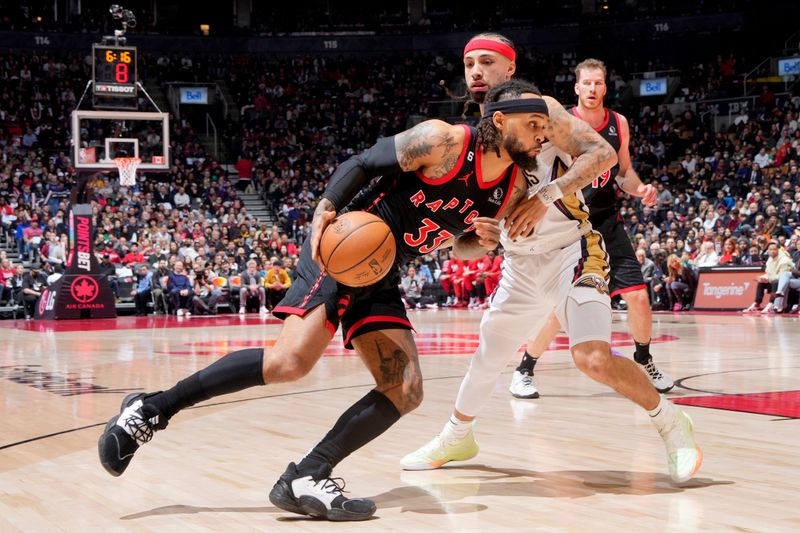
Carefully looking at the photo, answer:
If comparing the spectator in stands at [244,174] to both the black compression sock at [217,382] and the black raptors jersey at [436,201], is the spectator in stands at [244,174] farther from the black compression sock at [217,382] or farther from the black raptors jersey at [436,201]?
the black compression sock at [217,382]

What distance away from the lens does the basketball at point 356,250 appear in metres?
3.31

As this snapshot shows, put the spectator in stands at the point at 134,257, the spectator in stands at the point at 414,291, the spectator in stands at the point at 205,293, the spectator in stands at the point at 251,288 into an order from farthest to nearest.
Answer: 1. the spectator in stands at the point at 414,291
2. the spectator in stands at the point at 134,257
3. the spectator in stands at the point at 251,288
4. the spectator in stands at the point at 205,293

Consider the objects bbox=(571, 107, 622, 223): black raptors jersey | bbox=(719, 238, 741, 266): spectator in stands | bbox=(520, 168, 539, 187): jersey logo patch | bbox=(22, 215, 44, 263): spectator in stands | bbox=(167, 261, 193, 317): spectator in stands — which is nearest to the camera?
bbox=(520, 168, 539, 187): jersey logo patch

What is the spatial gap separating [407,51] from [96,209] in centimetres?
1374

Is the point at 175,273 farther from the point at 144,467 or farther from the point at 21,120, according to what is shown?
the point at 144,467

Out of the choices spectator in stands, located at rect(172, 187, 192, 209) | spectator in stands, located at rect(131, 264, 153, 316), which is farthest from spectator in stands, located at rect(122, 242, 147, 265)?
spectator in stands, located at rect(172, 187, 192, 209)

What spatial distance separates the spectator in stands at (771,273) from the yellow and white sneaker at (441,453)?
1337cm

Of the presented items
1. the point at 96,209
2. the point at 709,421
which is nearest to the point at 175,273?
the point at 96,209

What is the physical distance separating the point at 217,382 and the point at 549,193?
1411 mm

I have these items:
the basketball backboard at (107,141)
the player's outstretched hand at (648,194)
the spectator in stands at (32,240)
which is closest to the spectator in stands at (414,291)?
the basketball backboard at (107,141)

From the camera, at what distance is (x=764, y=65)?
90.3ft

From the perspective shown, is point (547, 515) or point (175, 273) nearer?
point (547, 515)

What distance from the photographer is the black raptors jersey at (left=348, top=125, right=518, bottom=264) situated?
3.56m

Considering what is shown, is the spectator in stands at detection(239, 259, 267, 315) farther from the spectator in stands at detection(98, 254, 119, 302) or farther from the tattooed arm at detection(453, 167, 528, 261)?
the tattooed arm at detection(453, 167, 528, 261)
